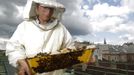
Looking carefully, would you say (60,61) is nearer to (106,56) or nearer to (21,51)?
(21,51)

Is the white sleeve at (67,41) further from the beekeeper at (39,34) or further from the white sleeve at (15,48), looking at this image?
the white sleeve at (15,48)

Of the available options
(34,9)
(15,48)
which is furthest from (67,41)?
(15,48)

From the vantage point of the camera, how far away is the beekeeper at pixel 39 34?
373 centimetres

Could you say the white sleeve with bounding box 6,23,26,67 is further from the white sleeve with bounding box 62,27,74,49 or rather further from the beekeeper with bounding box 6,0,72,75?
the white sleeve with bounding box 62,27,74,49

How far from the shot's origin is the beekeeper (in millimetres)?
3730

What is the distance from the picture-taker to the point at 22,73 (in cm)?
343

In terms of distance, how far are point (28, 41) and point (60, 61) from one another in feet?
1.25

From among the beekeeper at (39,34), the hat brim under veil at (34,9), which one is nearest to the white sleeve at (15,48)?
the beekeeper at (39,34)

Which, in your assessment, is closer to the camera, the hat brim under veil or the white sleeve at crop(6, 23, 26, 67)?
the white sleeve at crop(6, 23, 26, 67)

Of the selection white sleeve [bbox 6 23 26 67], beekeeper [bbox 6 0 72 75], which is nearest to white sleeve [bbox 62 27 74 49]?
Answer: beekeeper [bbox 6 0 72 75]

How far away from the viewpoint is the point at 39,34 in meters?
3.85

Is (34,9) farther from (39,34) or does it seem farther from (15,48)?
(15,48)

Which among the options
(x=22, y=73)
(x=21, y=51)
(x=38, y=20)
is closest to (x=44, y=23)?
(x=38, y=20)

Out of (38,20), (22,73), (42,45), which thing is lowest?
(22,73)
